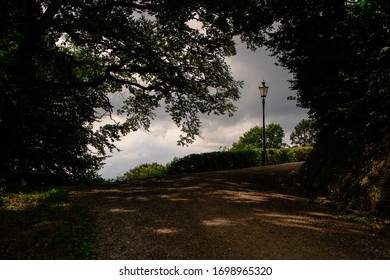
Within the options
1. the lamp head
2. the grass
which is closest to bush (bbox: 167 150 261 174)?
the lamp head

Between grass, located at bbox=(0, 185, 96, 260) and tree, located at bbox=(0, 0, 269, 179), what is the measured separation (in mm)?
3939

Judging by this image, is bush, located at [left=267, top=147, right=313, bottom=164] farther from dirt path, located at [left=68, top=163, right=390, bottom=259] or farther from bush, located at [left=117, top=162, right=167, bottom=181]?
dirt path, located at [left=68, top=163, right=390, bottom=259]

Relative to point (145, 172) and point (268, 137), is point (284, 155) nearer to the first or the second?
point (145, 172)

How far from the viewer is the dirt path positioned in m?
5.50

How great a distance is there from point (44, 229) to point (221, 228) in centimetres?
379

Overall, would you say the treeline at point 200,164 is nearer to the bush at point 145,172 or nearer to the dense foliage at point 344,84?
the bush at point 145,172

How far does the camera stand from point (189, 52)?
57.1 feet

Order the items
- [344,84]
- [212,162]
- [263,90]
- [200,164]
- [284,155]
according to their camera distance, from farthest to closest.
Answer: [284,155] → [263,90] → [212,162] → [200,164] → [344,84]

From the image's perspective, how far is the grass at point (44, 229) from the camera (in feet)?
18.1

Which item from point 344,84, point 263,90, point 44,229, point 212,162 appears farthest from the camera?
point 263,90

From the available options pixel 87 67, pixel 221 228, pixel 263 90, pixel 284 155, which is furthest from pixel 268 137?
pixel 221 228

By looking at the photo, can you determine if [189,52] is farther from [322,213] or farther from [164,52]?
[322,213]

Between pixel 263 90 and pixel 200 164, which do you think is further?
pixel 263 90

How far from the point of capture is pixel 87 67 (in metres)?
16.2
